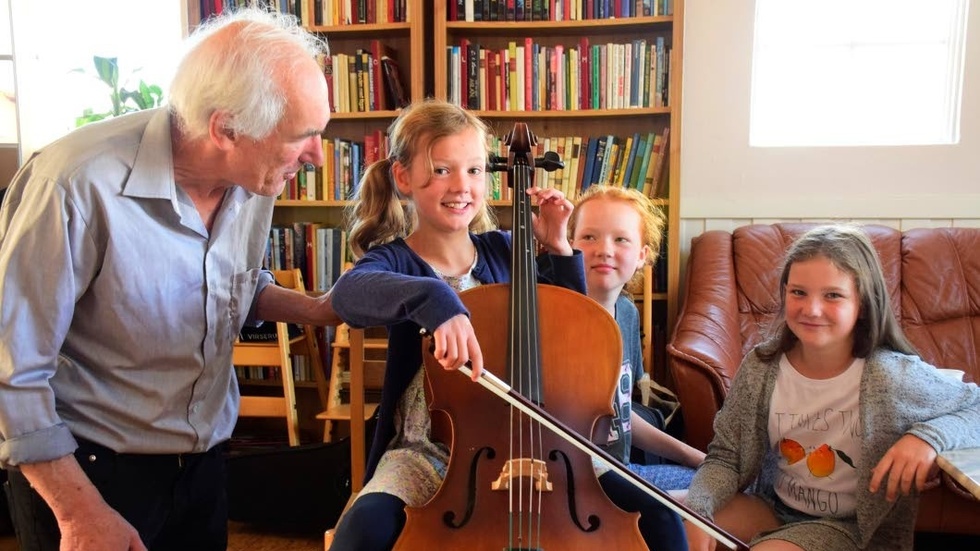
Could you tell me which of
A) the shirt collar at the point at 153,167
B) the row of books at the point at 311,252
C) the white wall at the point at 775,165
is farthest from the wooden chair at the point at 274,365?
the white wall at the point at 775,165

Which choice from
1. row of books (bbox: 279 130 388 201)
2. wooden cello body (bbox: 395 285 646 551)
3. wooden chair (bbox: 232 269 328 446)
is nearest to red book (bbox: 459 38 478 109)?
row of books (bbox: 279 130 388 201)

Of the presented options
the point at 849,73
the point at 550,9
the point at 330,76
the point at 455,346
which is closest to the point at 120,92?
the point at 330,76

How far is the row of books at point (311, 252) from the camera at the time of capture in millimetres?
2990

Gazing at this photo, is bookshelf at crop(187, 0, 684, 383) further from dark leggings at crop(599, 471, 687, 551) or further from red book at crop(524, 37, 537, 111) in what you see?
dark leggings at crop(599, 471, 687, 551)

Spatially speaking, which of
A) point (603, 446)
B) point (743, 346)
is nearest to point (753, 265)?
point (743, 346)

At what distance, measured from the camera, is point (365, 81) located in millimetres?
2912

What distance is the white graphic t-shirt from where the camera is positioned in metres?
1.30

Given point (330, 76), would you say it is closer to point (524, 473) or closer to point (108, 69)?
point (108, 69)

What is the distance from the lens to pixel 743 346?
2.48 meters

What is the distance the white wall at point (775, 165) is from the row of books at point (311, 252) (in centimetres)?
144

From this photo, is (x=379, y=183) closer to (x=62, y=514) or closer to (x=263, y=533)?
(x=62, y=514)

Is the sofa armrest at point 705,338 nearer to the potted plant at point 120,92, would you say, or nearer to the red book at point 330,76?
the red book at point 330,76

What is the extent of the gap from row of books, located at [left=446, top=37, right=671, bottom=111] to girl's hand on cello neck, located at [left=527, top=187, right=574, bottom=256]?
155cm

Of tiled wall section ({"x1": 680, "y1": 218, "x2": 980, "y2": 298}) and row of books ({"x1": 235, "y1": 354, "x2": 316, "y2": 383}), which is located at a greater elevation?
tiled wall section ({"x1": 680, "y1": 218, "x2": 980, "y2": 298})
